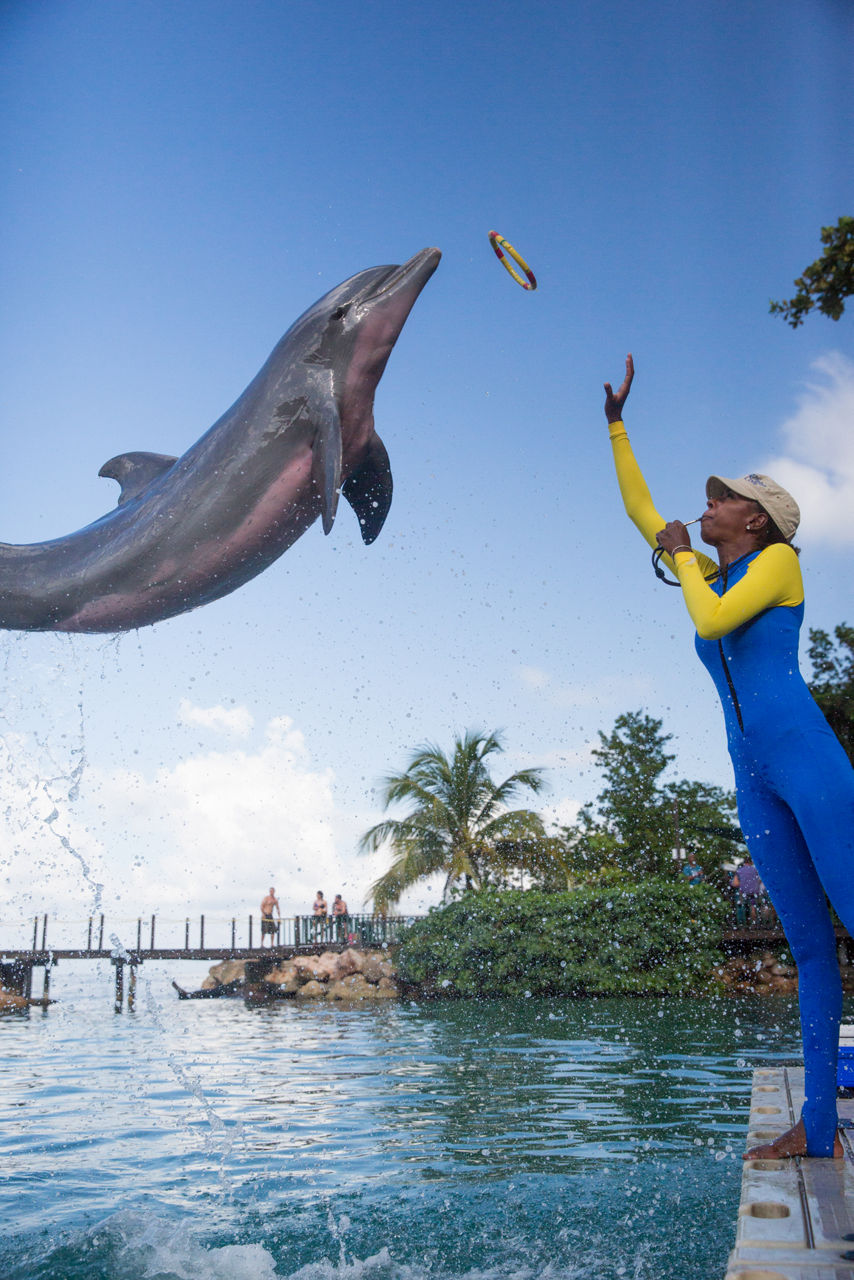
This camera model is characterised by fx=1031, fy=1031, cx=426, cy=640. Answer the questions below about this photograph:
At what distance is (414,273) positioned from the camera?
121 inches

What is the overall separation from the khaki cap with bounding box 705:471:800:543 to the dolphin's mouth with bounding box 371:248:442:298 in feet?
3.44

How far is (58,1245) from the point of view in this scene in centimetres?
383

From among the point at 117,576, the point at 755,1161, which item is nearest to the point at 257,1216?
the point at 755,1161

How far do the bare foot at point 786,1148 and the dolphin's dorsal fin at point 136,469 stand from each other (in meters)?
2.70

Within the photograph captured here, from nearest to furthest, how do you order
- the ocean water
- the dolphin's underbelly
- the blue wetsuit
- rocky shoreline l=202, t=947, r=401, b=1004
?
the blue wetsuit
the dolphin's underbelly
the ocean water
rocky shoreline l=202, t=947, r=401, b=1004

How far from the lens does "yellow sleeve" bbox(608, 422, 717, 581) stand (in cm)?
321

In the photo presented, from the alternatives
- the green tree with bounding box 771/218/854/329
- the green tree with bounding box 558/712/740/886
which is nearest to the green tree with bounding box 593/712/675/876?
the green tree with bounding box 558/712/740/886

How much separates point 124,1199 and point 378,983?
626 inches

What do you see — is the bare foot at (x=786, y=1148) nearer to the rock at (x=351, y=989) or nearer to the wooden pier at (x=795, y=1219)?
the wooden pier at (x=795, y=1219)

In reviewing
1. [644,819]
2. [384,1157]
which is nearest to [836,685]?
[644,819]

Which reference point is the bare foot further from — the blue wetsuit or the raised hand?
the raised hand

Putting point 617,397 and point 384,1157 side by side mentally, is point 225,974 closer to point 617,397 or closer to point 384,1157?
point 384,1157

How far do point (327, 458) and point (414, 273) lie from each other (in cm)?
75

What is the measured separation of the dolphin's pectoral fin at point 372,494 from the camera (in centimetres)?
317
